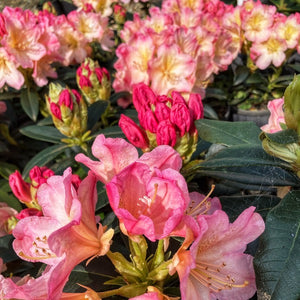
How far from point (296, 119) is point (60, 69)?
143cm

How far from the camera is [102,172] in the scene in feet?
1.98

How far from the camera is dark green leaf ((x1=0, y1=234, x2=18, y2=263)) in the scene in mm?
939

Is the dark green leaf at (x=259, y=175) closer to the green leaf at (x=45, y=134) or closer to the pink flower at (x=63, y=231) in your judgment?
the pink flower at (x=63, y=231)

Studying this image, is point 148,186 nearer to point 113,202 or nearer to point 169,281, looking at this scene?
point 113,202

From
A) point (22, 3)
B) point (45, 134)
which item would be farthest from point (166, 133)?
point (22, 3)

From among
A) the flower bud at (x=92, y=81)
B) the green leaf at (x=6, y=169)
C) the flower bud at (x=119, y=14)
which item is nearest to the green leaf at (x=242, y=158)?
the flower bud at (x=92, y=81)

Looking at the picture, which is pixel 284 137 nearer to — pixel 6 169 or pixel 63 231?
pixel 63 231

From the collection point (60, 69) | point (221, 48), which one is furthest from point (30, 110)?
point (221, 48)

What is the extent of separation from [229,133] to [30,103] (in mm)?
1054

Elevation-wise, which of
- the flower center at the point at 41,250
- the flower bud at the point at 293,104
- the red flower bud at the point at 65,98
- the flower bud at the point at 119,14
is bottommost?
the flower bud at the point at 119,14

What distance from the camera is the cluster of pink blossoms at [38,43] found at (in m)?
1.45

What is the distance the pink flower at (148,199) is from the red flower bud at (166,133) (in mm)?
215

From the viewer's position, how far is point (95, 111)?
135 cm

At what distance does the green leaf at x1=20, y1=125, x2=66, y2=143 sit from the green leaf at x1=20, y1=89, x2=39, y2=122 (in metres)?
0.23
